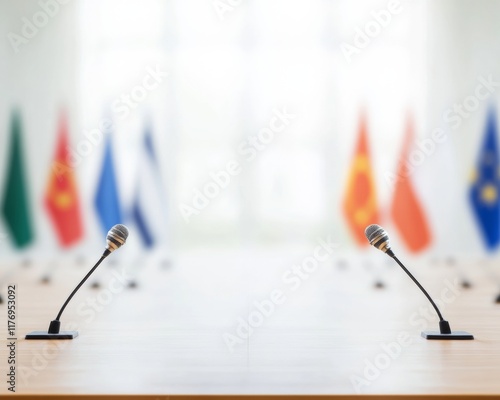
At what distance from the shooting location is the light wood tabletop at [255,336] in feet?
6.52

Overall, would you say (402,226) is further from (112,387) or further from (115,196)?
(112,387)

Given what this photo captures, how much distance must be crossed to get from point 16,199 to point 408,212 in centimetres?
353

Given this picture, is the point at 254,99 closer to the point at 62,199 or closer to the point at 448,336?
the point at 62,199

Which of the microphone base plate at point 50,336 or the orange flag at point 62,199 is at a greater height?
the orange flag at point 62,199

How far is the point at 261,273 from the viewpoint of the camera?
17.4 feet

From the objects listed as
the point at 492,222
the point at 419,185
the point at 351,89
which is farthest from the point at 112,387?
the point at 351,89

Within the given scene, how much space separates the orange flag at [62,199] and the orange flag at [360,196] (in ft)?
8.54

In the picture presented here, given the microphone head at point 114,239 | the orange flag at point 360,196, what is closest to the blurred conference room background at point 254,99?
the orange flag at point 360,196

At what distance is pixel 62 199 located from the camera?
6453mm

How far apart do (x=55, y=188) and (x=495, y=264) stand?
4.06m

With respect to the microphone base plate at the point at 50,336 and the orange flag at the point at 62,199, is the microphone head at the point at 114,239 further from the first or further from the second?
the orange flag at the point at 62,199

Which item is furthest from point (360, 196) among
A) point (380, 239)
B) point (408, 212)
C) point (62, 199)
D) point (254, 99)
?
point (380, 239)

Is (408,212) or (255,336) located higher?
(408,212)

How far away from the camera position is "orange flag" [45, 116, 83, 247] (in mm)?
6406
